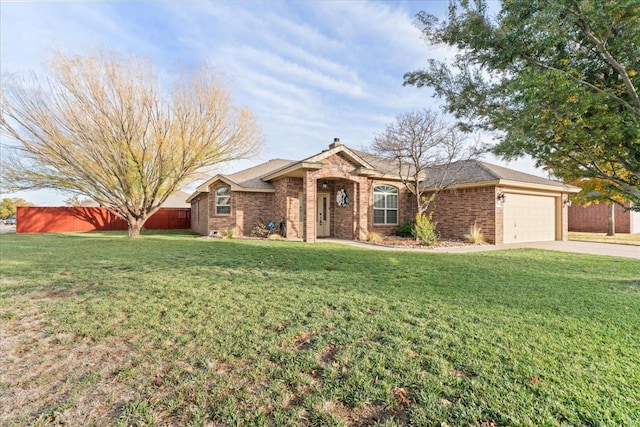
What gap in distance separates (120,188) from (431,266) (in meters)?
16.7

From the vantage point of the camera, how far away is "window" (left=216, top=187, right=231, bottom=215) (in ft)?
55.8

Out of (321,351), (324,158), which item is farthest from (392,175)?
(321,351)

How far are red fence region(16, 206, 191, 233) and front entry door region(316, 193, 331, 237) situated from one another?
17146mm

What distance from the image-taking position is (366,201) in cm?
1527

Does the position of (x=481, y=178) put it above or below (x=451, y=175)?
below

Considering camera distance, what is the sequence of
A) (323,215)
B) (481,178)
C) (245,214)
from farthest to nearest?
1. (323,215)
2. (245,214)
3. (481,178)

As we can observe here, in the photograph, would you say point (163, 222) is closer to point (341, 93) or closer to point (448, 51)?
point (341, 93)

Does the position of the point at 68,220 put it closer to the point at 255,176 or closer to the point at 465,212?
the point at 255,176

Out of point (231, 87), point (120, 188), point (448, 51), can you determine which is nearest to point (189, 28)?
point (231, 87)

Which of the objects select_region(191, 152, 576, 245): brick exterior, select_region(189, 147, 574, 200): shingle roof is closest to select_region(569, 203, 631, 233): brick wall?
select_region(191, 152, 576, 245): brick exterior

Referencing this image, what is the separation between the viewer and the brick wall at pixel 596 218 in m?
20.5

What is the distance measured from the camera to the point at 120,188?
55.0 feet

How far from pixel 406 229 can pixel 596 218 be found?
633 inches

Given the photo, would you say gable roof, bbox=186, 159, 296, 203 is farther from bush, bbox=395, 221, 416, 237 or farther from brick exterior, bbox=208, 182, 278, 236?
bush, bbox=395, 221, 416, 237
